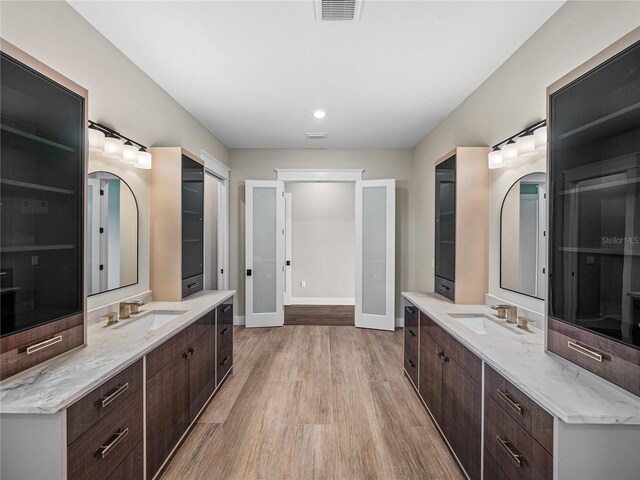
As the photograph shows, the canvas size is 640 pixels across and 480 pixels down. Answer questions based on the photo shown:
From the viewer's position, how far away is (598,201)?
1.30m

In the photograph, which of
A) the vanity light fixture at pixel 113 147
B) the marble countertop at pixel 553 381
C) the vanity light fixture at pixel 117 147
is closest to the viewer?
the marble countertop at pixel 553 381

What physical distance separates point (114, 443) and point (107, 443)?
0.13ft

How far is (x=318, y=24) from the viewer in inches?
80.0

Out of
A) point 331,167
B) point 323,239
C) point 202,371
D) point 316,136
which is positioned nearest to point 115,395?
point 202,371

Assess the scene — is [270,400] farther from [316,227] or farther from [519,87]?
[316,227]

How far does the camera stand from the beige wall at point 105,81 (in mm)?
1631

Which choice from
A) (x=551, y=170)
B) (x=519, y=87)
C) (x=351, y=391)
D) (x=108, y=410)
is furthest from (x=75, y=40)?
(x=351, y=391)

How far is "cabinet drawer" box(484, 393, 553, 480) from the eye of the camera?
1156 mm

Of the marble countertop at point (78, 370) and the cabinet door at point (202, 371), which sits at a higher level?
the marble countertop at point (78, 370)

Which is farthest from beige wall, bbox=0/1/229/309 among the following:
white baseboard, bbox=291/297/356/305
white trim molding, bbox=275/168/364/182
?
white baseboard, bbox=291/297/356/305

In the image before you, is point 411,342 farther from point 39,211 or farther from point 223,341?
point 39,211

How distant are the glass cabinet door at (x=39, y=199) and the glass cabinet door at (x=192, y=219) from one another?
4.04 feet

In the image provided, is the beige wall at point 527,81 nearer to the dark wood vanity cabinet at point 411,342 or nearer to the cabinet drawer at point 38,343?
the dark wood vanity cabinet at point 411,342

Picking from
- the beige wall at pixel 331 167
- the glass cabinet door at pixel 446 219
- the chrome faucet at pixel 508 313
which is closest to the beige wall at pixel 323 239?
the beige wall at pixel 331 167
